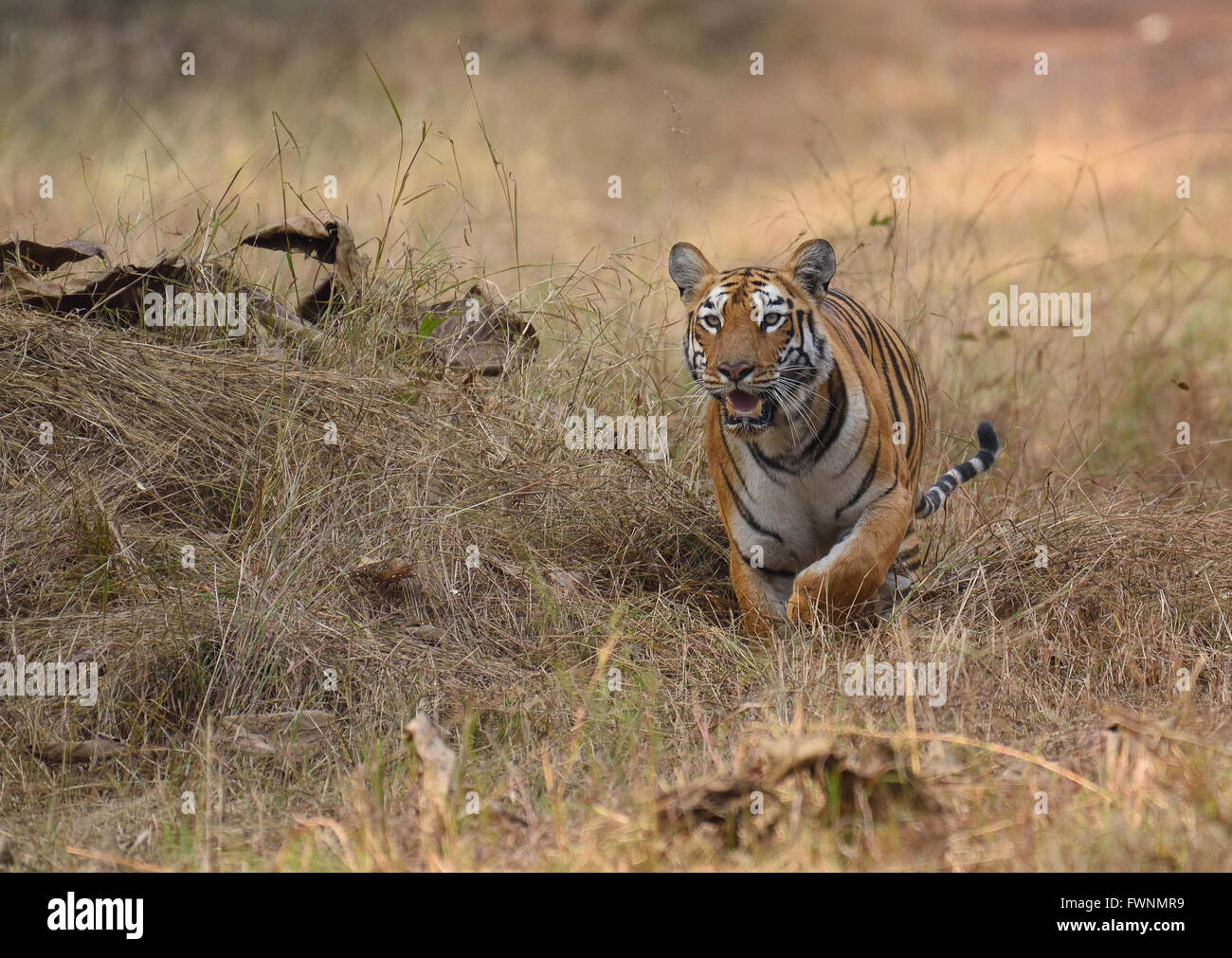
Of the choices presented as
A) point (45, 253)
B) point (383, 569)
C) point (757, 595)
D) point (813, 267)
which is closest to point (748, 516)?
point (757, 595)

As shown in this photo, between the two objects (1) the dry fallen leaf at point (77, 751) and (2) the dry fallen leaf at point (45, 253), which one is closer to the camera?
(1) the dry fallen leaf at point (77, 751)

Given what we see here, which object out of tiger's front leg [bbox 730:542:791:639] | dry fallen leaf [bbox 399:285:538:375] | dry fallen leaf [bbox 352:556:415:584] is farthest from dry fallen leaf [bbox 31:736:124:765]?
dry fallen leaf [bbox 399:285:538:375]

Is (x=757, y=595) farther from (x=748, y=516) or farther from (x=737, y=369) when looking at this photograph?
(x=737, y=369)

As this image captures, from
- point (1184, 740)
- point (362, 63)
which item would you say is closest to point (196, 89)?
point (362, 63)

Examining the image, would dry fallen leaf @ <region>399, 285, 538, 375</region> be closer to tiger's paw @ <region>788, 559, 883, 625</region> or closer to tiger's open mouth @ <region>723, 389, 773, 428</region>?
tiger's open mouth @ <region>723, 389, 773, 428</region>

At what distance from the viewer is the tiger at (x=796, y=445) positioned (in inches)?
167

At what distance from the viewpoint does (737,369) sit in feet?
13.5

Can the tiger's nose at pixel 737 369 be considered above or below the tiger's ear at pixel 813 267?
below

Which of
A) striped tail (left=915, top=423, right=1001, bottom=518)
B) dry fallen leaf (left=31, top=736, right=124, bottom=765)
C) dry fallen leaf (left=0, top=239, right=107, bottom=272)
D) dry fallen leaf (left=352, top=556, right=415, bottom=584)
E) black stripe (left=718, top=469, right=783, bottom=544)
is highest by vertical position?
dry fallen leaf (left=0, top=239, right=107, bottom=272)

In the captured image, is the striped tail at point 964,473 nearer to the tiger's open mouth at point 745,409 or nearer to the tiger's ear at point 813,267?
the tiger's ear at point 813,267

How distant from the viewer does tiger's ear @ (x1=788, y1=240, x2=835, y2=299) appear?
4.47 m

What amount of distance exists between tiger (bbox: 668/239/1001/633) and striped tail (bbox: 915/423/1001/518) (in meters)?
0.29

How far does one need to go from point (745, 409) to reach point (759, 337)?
0.23 metres

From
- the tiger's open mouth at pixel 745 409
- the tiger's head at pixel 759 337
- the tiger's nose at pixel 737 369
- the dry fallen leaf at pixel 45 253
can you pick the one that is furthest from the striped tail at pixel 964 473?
the dry fallen leaf at pixel 45 253
